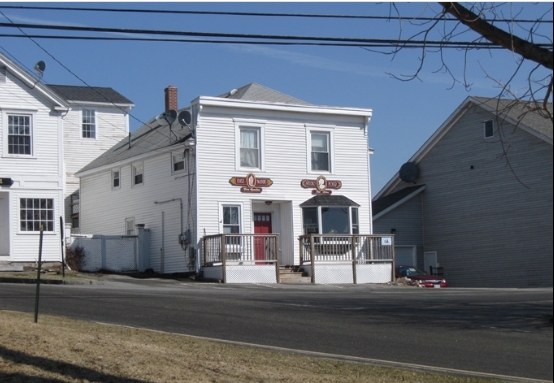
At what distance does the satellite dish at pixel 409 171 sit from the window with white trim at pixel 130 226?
12.1 metres

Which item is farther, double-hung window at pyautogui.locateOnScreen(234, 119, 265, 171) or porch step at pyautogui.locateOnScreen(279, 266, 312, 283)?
double-hung window at pyautogui.locateOnScreen(234, 119, 265, 171)

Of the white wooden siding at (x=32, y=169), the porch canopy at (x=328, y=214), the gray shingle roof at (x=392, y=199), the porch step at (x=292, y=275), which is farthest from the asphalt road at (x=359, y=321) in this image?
the gray shingle roof at (x=392, y=199)

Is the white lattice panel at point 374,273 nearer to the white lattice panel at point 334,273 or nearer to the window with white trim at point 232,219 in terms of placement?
the white lattice panel at point 334,273

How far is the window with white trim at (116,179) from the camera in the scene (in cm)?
3763

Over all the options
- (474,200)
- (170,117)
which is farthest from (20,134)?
(474,200)

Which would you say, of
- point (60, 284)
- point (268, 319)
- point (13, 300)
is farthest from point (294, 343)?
point (60, 284)

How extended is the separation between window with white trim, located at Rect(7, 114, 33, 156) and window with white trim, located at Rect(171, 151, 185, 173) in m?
5.48

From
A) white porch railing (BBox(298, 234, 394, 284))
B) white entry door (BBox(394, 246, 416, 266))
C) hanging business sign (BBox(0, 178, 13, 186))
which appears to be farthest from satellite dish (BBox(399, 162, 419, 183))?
hanging business sign (BBox(0, 178, 13, 186))

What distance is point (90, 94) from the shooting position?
4472cm

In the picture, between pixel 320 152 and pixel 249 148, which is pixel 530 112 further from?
pixel 320 152

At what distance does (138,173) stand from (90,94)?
1036cm

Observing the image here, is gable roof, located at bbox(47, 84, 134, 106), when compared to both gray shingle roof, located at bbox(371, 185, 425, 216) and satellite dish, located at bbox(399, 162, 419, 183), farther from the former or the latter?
satellite dish, located at bbox(399, 162, 419, 183)

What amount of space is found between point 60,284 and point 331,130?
1432cm

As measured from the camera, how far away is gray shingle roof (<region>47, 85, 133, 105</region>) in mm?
43666
